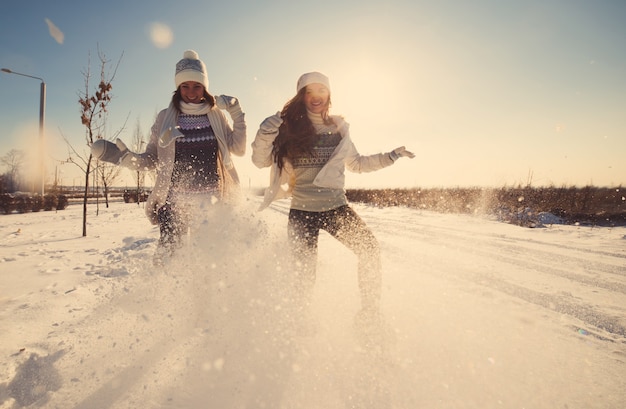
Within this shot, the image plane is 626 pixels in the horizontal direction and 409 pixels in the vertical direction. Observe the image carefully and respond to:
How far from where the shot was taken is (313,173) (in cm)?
238

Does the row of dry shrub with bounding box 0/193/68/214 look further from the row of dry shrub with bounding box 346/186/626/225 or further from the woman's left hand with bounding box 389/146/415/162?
the row of dry shrub with bounding box 346/186/626/225

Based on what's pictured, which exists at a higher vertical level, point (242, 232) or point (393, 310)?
point (242, 232)

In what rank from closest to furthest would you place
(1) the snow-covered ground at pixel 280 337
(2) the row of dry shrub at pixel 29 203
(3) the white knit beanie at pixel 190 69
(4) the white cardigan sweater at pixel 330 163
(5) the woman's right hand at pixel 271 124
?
(1) the snow-covered ground at pixel 280 337 → (5) the woman's right hand at pixel 271 124 → (4) the white cardigan sweater at pixel 330 163 → (3) the white knit beanie at pixel 190 69 → (2) the row of dry shrub at pixel 29 203

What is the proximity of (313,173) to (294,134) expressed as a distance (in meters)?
0.34

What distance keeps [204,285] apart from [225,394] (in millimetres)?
1054

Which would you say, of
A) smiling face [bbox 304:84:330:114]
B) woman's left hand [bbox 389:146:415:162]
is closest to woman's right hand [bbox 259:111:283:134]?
smiling face [bbox 304:84:330:114]

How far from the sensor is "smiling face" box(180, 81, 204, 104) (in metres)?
2.46

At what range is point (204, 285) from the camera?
242cm

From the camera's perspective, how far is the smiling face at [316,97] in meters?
2.37

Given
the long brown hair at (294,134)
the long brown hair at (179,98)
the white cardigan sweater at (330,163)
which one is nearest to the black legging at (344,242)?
the white cardigan sweater at (330,163)

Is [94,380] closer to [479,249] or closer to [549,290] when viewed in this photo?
[549,290]

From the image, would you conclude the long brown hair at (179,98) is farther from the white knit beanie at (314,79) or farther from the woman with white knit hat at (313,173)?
the white knit beanie at (314,79)

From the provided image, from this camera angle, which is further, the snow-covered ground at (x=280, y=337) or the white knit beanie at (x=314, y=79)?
the white knit beanie at (x=314, y=79)

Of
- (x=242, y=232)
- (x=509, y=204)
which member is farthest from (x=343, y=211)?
(x=509, y=204)
